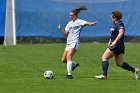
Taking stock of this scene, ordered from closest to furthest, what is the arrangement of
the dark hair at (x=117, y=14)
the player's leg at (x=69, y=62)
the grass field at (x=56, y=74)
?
1. the grass field at (x=56, y=74)
2. the dark hair at (x=117, y=14)
3. the player's leg at (x=69, y=62)

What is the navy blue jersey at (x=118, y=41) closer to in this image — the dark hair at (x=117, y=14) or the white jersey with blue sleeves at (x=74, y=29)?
the dark hair at (x=117, y=14)

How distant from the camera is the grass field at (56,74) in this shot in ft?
→ 39.5

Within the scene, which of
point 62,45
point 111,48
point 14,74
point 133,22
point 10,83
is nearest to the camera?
point 10,83

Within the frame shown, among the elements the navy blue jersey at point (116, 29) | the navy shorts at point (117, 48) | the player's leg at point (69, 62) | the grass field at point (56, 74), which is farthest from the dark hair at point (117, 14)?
the grass field at point (56, 74)

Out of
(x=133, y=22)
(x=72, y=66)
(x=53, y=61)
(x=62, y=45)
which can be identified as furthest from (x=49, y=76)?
(x=133, y=22)

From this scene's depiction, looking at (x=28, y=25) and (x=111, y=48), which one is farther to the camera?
(x=28, y=25)

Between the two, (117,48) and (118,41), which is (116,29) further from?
(117,48)

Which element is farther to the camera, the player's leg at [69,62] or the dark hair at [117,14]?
the player's leg at [69,62]

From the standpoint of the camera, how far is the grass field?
1205 centimetres

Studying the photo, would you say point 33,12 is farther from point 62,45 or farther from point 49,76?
point 49,76

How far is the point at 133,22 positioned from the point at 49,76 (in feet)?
54.5

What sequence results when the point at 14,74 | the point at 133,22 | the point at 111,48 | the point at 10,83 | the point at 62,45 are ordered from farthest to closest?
the point at 133,22 → the point at 62,45 → the point at 14,74 → the point at 111,48 → the point at 10,83

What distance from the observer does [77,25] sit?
14555 millimetres

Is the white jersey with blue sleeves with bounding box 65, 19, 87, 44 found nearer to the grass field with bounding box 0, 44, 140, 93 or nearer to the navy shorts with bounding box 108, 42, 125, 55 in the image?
the grass field with bounding box 0, 44, 140, 93
